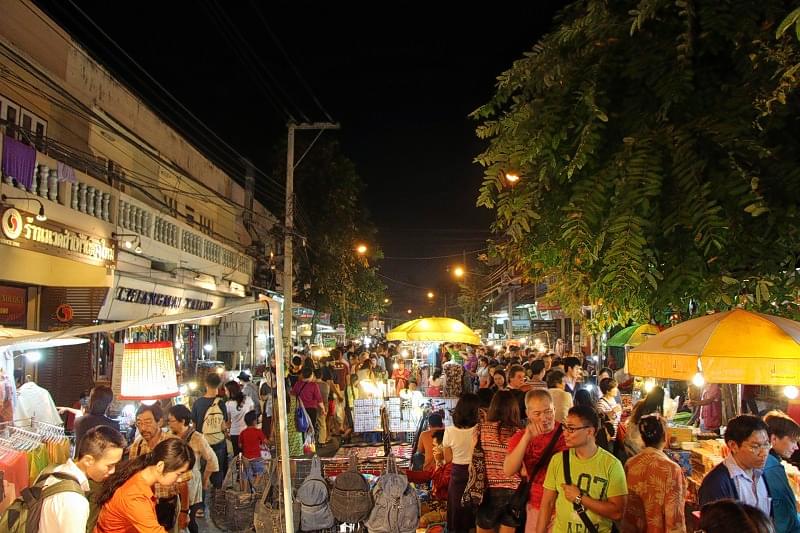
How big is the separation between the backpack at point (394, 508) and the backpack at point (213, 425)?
3684mm

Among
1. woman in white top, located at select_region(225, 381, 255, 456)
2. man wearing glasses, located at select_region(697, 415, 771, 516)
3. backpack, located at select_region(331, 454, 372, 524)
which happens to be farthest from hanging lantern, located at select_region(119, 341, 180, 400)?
man wearing glasses, located at select_region(697, 415, 771, 516)

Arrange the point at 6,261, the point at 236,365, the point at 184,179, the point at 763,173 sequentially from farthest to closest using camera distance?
the point at 236,365
the point at 184,179
the point at 6,261
the point at 763,173

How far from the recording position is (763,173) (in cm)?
415

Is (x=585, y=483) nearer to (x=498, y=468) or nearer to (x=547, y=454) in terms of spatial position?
(x=547, y=454)

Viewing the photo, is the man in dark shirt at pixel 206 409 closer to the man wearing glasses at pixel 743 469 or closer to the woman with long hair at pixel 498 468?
the woman with long hair at pixel 498 468

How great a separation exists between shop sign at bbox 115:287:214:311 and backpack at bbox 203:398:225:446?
4311 millimetres

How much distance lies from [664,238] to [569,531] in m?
2.26

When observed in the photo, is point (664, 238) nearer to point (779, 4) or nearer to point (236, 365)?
point (779, 4)

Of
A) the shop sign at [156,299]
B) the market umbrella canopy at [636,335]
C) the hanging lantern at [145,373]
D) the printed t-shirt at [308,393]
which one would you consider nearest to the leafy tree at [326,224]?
the shop sign at [156,299]

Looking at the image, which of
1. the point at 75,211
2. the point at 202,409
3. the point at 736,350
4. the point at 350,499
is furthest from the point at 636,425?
the point at 75,211

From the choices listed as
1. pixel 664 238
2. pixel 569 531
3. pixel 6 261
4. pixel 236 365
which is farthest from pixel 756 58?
pixel 236 365

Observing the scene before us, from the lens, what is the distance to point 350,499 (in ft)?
22.0

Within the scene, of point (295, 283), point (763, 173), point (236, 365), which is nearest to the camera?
point (763, 173)

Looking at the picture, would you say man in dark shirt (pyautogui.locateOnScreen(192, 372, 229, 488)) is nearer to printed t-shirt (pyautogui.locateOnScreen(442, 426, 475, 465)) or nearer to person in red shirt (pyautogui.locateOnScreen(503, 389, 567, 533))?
printed t-shirt (pyautogui.locateOnScreen(442, 426, 475, 465))
